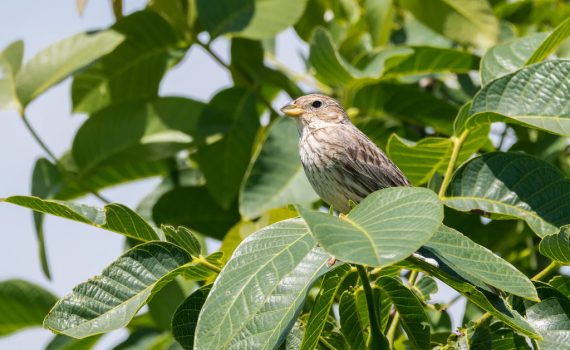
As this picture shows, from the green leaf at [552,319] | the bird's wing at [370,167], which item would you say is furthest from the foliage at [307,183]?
the bird's wing at [370,167]

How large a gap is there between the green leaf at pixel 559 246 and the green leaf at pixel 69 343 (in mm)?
2371

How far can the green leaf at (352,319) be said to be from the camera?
9.75 ft

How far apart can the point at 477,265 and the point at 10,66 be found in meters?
2.84

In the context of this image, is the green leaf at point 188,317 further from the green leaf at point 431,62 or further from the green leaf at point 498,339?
the green leaf at point 431,62

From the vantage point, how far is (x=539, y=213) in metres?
→ 3.31

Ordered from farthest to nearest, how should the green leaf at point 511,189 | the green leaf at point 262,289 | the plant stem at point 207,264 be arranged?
the green leaf at point 511,189, the plant stem at point 207,264, the green leaf at point 262,289

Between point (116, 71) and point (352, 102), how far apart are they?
4.09 ft

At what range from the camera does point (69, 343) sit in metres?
4.45

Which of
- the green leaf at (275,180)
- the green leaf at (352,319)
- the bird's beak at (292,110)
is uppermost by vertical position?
the green leaf at (352,319)

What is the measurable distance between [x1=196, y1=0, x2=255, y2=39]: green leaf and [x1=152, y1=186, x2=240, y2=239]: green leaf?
836 mm

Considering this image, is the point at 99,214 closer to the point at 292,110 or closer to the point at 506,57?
the point at 506,57

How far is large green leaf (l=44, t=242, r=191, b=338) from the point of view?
2.64 meters

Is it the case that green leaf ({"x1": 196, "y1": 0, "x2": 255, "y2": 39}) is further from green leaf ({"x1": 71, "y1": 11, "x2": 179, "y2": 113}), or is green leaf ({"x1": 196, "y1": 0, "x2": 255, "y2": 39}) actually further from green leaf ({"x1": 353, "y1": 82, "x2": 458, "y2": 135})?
green leaf ({"x1": 353, "y1": 82, "x2": 458, "y2": 135})

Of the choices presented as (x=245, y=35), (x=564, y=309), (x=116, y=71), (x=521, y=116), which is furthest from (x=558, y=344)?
(x=116, y=71)
